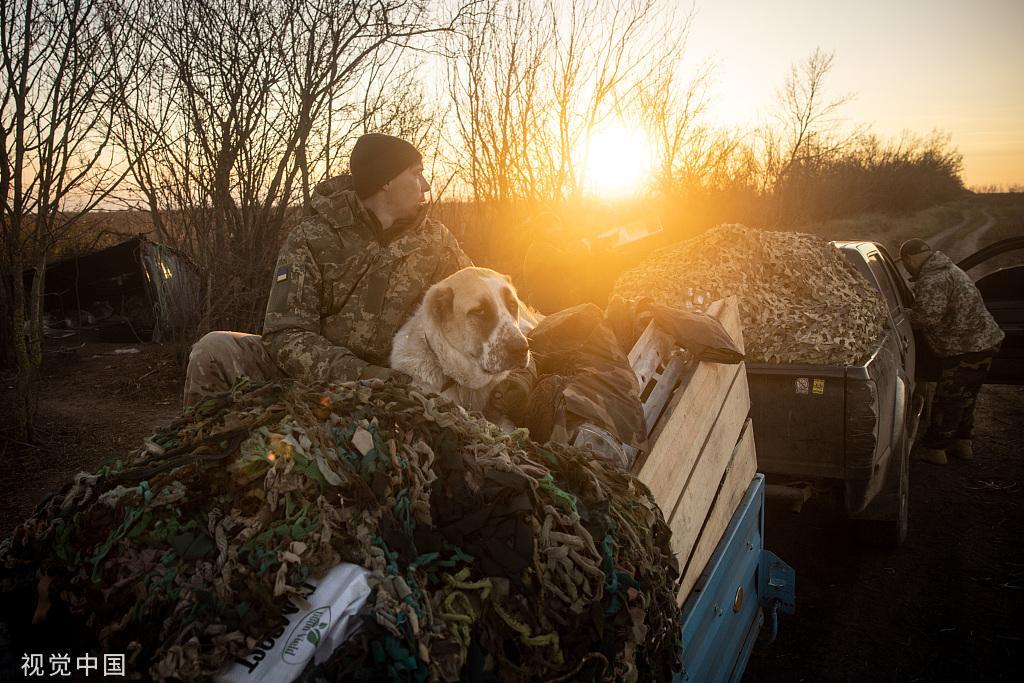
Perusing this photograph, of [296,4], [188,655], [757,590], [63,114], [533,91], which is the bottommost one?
[757,590]

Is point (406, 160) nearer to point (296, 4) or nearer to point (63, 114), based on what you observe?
point (63, 114)

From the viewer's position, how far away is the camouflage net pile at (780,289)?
4270 millimetres

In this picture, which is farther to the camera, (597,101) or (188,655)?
(597,101)

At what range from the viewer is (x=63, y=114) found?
540cm

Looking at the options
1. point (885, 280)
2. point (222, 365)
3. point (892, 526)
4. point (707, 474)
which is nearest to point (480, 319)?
point (707, 474)

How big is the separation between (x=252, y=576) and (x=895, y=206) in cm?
5179

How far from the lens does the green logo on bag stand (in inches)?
43.5

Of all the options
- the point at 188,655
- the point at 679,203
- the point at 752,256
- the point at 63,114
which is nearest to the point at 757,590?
the point at 752,256

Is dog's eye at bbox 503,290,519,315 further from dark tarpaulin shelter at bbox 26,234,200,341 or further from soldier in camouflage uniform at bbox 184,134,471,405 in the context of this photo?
dark tarpaulin shelter at bbox 26,234,200,341

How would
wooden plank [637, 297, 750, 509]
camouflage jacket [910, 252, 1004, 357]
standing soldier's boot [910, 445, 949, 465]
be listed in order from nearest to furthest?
wooden plank [637, 297, 750, 509]
camouflage jacket [910, 252, 1004, 357]
standing soldier's boot [910, 445, 949, 465]

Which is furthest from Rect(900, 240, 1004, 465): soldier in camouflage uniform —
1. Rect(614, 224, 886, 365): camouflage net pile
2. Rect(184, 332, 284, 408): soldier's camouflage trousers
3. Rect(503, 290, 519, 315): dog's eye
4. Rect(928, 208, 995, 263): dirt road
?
Rect(928, 208, 995, 263): dirt road

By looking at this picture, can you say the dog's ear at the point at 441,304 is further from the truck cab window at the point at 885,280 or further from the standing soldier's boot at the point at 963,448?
the standing soldier's boot at the point at 963,448

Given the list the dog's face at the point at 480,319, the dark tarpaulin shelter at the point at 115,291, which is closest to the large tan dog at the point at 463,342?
the dog's face at the point at 480,319

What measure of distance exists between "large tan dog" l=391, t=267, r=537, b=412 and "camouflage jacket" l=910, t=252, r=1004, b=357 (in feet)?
17.6
